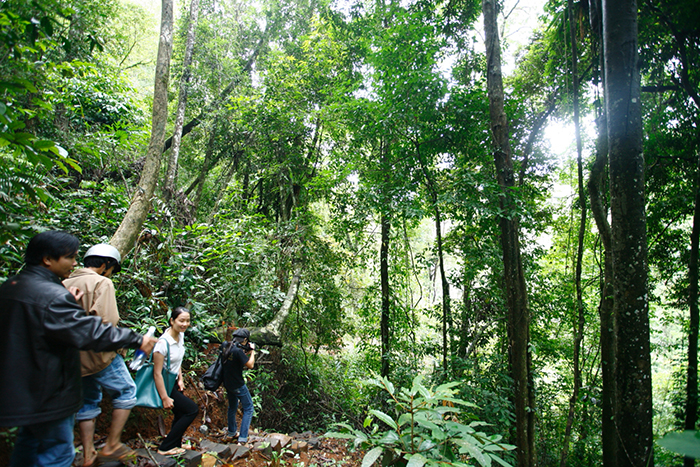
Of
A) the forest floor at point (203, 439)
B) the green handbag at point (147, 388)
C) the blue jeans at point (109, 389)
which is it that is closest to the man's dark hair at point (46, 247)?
the blue jeans at point (109, 389)

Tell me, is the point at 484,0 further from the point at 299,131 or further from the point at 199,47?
the point at 199,47

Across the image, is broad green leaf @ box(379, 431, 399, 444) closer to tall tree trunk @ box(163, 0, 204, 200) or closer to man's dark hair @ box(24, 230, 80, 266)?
man's dark hair @ box(24, 230, 80, 266)

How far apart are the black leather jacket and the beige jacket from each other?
621mm

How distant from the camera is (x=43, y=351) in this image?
1.99m

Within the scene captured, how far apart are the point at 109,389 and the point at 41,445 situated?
80 cm

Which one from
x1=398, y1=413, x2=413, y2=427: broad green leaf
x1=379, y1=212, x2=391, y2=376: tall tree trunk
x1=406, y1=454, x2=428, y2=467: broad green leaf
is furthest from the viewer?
x1=379, y1=212, x2=391, y2=376: tall tree trunk

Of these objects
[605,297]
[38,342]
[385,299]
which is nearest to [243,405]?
[38,342]

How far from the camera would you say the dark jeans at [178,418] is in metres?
3.49

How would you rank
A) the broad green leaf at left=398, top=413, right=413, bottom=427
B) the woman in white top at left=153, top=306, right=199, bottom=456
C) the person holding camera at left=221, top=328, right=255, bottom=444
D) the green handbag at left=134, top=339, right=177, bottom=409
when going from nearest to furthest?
the broad green leaf at left=398, top=413, right=413, bottom=427
the green handbag at left=134, top=339, right=177, bottom=409
the woman in white top at left=153, top=306, right=199, bottom=456
the person holding camera at left=221, top=328, right=255, bottom=444

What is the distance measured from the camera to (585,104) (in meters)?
6.99

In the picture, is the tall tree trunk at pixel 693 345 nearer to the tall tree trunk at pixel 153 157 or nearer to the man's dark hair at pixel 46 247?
the man's dark hair at pixel 46 247

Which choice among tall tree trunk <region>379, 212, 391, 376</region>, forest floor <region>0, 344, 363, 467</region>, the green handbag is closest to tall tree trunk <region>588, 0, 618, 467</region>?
tall tree trunk <region>379, 212, 391, 376</region>

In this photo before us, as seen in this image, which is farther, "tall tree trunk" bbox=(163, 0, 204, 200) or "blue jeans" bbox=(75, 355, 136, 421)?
"tall tree trunk" bbox=(163, 0, 204, 200)

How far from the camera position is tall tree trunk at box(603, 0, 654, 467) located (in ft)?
8.23
